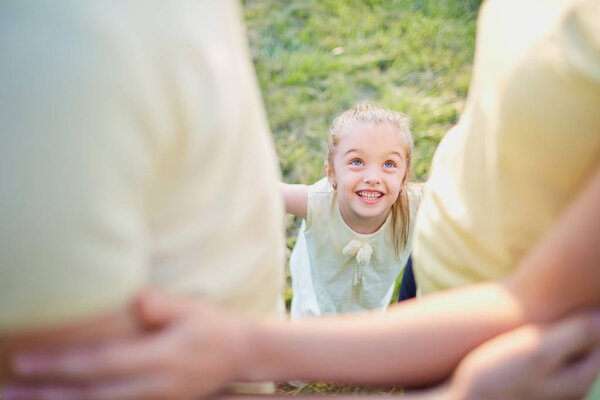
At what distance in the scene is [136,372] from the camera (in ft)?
1.99

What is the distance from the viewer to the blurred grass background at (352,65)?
2.84m

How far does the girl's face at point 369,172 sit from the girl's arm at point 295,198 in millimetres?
134

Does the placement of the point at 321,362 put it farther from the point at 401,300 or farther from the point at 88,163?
the point at 401,300

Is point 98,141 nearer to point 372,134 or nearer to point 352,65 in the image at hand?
point 372,134

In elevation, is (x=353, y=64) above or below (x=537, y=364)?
above

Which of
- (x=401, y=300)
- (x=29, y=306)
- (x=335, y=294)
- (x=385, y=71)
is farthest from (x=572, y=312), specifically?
(x=385, y=71)

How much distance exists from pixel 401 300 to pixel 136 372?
1.03 metres

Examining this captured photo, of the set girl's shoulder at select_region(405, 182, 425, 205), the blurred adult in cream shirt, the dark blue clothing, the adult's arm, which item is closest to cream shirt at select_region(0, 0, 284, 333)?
the blurred adult in cream shirt

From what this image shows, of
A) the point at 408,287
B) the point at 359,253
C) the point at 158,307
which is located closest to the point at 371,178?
the point at 359,253

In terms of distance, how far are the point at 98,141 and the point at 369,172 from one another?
1547mm

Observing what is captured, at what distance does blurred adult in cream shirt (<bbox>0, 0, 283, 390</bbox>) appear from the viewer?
50 centimetres

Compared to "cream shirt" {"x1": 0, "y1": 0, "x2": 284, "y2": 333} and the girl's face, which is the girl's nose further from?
"cream shirt" {"x1": 0, "y1": 0, "x2": 284, "y2": 333}

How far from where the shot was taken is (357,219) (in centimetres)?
208

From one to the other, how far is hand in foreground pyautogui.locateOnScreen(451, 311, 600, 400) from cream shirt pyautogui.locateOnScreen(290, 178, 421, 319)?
1320 millimetres
